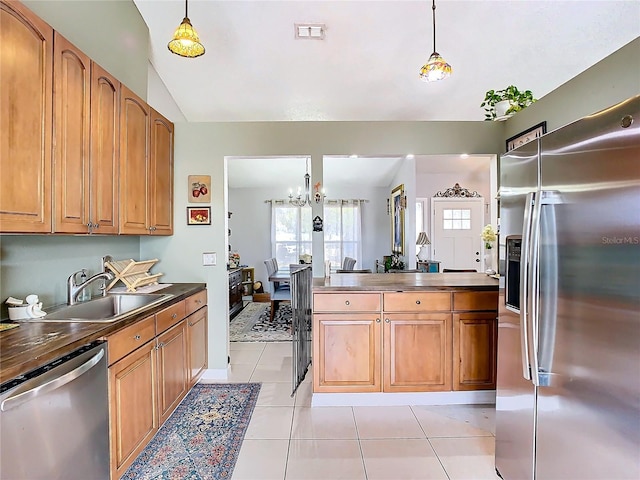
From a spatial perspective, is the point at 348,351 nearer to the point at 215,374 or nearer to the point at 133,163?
the point at 215,374

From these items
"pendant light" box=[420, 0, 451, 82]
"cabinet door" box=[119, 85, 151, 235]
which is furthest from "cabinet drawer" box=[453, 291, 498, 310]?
"cabinet door" box=[119, 85, 151, 235]

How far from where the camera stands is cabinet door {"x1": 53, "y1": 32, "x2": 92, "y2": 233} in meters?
1.70

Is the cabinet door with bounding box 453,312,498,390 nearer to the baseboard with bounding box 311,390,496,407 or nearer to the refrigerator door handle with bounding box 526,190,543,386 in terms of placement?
the baseboard with bounding box 311,390,496,407

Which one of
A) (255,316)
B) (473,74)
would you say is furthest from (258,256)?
(473,74)

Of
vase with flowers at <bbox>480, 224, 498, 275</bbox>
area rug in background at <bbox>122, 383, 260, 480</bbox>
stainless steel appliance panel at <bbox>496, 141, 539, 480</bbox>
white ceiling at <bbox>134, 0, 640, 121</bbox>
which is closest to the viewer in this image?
stainless steel appliance panel at <bbox>496, 141, 539, 480</bbox>

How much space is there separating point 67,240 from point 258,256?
5231 mm

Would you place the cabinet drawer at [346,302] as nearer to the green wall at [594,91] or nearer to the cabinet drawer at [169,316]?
the cabinet drawer at [169,316]

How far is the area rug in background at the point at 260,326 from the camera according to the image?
4359 millimetres

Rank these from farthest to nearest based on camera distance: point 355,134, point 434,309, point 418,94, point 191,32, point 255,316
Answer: point 255,316 < point 418,94 < point 355,134 < point 434,309 < point 191,32

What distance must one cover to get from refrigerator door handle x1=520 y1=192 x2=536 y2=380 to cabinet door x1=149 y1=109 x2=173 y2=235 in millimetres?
2578

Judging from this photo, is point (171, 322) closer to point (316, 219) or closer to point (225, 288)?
point (225, 288)

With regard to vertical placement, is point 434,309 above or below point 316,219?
below

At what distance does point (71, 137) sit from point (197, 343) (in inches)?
71.5

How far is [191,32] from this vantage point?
7.29 ft
